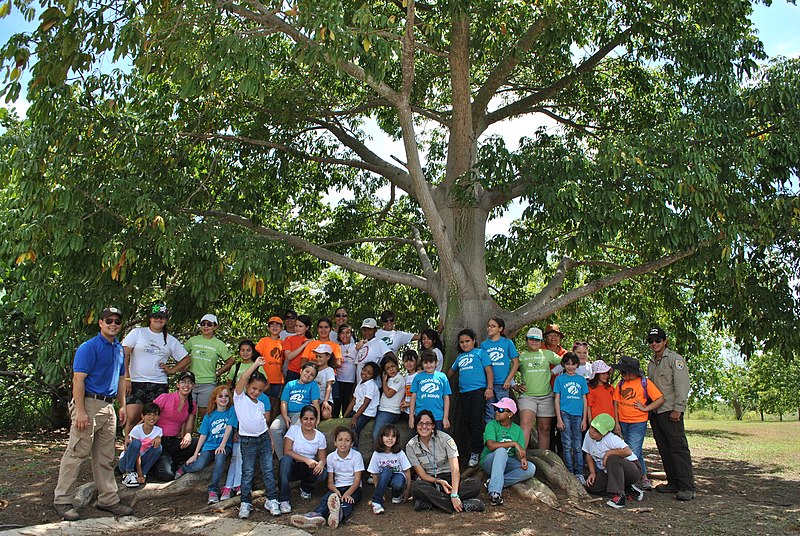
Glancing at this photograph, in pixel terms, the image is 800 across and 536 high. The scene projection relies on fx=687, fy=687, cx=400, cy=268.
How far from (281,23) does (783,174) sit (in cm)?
667

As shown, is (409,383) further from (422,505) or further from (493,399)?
(422,505)

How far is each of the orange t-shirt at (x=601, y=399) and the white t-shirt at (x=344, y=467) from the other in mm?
3037

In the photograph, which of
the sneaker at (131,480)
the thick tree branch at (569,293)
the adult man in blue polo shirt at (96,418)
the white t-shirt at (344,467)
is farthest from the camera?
the thick tree branch at (569,293)

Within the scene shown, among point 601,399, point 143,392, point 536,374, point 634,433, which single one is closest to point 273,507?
point 143,392

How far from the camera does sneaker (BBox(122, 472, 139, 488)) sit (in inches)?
287

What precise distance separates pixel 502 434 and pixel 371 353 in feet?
7.31

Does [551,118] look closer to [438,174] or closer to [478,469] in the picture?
[438,174]

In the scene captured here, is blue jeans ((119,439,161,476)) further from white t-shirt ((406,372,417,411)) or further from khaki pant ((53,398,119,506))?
white t-shirt ((406,372,417,411))

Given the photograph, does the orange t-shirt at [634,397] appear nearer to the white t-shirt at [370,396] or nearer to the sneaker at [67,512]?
the white t-shirt at [370,396]

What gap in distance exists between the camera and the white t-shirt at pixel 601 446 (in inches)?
299

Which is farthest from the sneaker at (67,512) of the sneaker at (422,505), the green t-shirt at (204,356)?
the sneaker at (422,505)

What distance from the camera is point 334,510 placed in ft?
21.4

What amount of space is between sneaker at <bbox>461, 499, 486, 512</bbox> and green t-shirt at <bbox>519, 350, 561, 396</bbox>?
190 cm

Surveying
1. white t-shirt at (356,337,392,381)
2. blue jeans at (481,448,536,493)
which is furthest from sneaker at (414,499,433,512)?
white t-shirt at (356,337,392,381)
